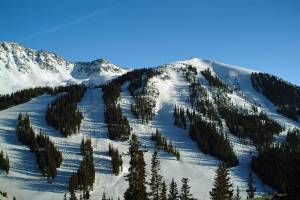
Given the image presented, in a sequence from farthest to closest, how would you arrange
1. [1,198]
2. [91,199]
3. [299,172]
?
[91,199] < [1,198] < [299,172]

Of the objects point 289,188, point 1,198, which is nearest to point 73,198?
point 1,198

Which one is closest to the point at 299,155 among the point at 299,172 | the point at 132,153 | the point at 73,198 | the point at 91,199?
the point at 299,172

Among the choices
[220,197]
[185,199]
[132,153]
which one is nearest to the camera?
[132,153]

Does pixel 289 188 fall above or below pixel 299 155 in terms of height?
below

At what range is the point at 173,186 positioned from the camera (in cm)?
12606

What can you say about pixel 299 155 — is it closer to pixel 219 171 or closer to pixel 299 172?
pixel 299 172

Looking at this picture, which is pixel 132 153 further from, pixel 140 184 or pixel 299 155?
pixel 299 155

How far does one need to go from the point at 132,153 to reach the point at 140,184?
17.3 ft

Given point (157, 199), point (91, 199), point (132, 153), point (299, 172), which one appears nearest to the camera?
point (299, 172)

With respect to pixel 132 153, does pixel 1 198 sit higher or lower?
lower

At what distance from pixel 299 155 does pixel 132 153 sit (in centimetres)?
2322

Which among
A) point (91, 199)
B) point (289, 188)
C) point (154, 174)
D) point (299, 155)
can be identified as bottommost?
point (91, 199)

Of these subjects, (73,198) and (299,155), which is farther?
(73,198)

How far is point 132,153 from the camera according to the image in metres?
61.1
